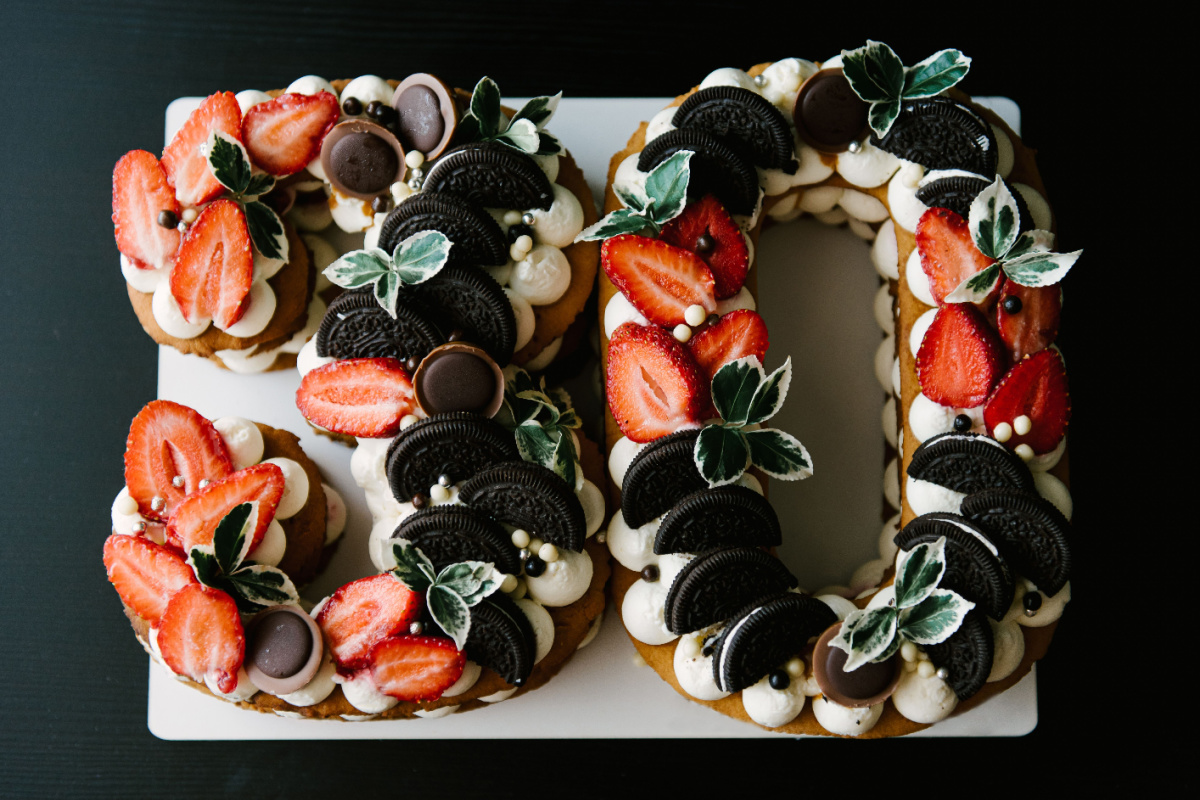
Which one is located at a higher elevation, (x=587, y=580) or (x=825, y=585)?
(x=587, y=580)

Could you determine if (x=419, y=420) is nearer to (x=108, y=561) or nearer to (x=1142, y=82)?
(x=108, y=561)

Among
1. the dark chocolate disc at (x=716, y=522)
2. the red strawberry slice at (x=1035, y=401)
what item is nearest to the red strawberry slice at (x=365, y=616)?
the dark chocolate disc at (x=716, y=522)

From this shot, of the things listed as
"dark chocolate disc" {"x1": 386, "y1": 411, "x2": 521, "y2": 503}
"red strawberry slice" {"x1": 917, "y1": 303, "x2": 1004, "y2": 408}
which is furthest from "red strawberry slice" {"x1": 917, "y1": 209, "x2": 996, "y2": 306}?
"dark chocolate disc" {"x1": 386, "y1": 411, "x2": 521, "y2": 503}

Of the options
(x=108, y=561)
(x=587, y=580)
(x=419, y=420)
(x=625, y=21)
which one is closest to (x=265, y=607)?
(x=108, y=561)

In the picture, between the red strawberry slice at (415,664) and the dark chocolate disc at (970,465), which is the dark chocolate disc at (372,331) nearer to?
the red strawberry slice at (415,664)

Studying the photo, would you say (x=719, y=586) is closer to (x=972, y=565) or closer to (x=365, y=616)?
(x=972, y=565)

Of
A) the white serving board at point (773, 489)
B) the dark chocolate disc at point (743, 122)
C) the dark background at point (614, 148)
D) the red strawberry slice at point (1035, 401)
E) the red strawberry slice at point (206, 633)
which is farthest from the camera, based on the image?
the dark background at point (614, 148)

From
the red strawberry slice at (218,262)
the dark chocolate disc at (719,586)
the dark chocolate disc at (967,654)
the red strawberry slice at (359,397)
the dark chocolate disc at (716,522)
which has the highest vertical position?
the red strawberry slice at (218,262)
